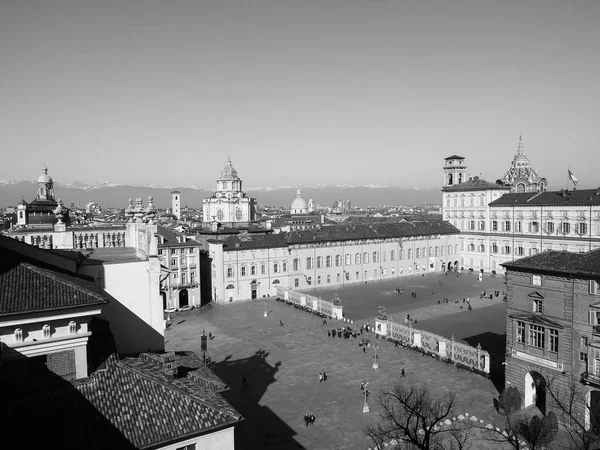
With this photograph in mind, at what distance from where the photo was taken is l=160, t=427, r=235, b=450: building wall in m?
14.0

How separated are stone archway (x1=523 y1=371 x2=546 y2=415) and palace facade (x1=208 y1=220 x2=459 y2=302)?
1646 inches

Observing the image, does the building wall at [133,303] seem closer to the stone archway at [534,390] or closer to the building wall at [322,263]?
the stone archway at [534,390]

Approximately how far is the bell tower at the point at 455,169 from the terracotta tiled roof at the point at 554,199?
41.8 ft

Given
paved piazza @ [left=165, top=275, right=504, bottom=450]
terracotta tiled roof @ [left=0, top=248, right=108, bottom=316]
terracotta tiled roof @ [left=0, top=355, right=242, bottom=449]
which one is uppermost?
terracotta tiled roof @ [left=0, top=248, right=108, bottom=316]

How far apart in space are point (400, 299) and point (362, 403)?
35.2m

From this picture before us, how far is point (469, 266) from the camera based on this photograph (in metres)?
90.6

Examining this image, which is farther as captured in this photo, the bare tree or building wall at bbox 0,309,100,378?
the bare tree

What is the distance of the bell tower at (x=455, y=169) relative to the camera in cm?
9794

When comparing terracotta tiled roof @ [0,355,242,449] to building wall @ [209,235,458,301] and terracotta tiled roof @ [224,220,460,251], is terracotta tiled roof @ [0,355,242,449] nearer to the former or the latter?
building wall @ [209,235,458,301]

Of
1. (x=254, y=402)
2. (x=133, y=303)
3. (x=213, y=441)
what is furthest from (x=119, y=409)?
(x=254, y=402)

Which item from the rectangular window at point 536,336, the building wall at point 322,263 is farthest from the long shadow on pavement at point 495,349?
the building wall at point 322,263

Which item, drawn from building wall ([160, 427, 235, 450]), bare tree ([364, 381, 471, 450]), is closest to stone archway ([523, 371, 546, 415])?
bare tree ([364, 381, 471, 450])

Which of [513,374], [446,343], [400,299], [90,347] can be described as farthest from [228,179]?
[90,347]

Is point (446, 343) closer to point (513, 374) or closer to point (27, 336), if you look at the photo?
point (513, 374)
